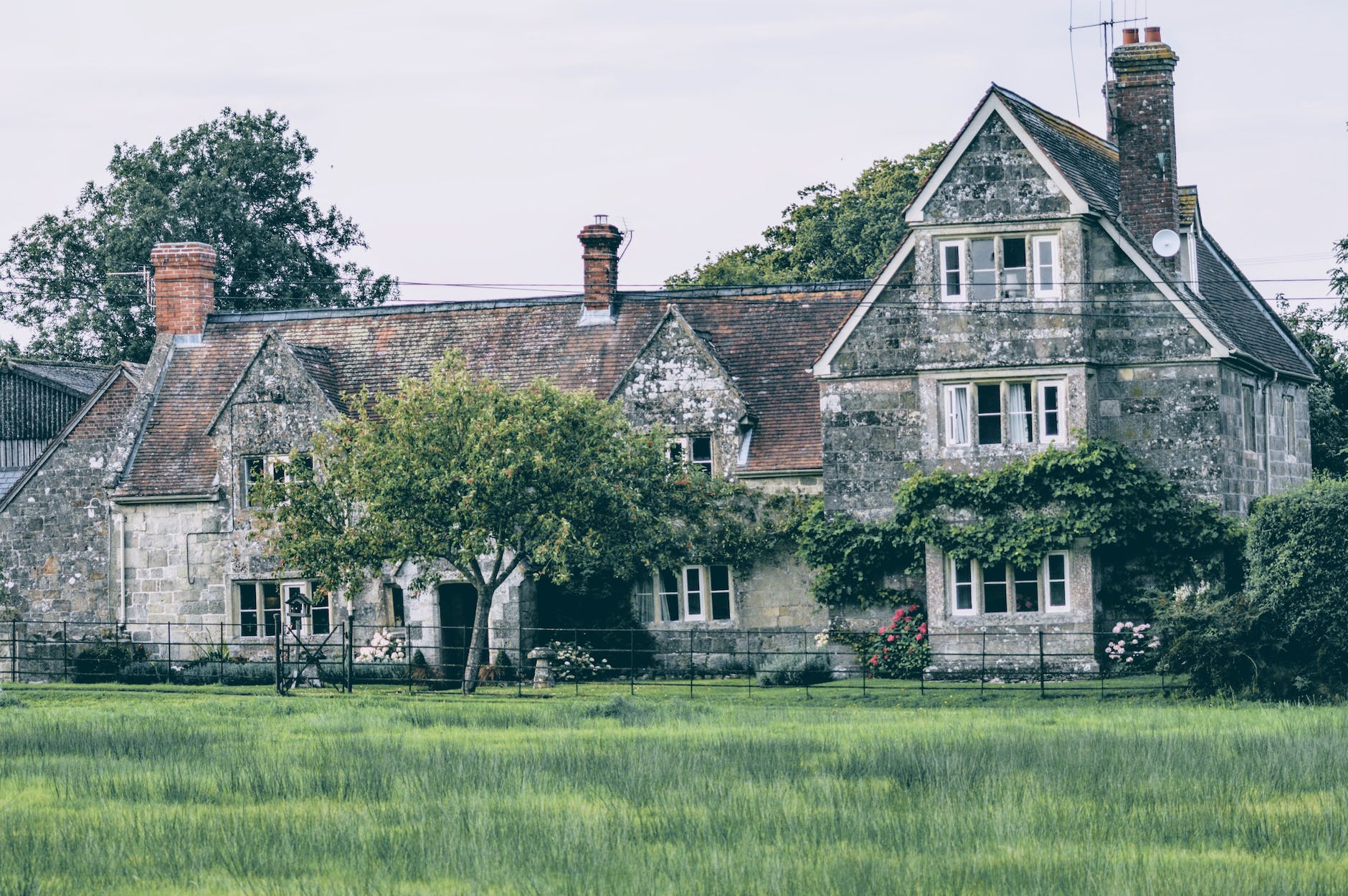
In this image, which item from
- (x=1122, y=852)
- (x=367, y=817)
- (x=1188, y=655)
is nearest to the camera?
(x=1122, y=852)

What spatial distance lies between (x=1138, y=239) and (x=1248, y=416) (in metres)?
4.49

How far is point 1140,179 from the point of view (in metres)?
37.6

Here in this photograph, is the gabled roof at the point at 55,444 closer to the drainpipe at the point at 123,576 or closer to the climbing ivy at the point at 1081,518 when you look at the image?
the drainpipe at the point at 123,576

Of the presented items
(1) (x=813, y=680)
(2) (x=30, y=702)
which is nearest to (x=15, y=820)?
(2) (x=30, y=702)

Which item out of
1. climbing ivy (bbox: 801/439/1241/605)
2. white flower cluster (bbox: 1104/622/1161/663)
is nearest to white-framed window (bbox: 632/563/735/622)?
climbing ivy (bbox: 801/439/1241/605)

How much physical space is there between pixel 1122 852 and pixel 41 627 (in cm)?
3462

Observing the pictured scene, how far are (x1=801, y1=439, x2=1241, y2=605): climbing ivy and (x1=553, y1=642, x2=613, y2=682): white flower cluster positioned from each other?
21.2 feet

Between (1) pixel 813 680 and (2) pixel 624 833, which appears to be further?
(1) pixel 813 680

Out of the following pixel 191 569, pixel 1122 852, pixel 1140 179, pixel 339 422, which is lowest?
pixel 1122 852

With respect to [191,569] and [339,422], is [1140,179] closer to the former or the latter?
[339,422]

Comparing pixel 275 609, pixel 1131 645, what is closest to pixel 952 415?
pixel 1131 645

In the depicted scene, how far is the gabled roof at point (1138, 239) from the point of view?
1417 inches

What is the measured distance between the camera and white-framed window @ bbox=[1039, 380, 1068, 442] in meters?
36.2

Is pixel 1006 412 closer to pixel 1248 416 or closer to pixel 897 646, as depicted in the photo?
pixel 897 646
